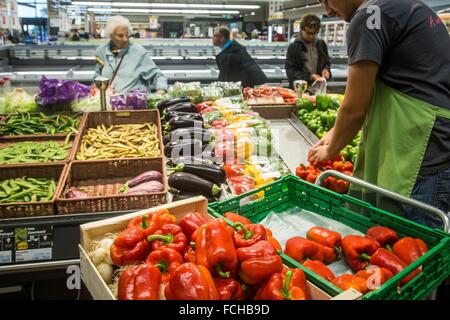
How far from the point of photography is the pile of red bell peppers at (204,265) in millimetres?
1267

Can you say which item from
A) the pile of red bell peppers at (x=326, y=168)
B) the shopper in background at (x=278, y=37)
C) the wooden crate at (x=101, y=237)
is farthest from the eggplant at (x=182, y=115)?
the shopper in background at (x=278, y=37)

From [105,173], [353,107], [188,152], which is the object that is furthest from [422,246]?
[105,173]

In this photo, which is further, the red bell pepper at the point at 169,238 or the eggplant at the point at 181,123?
the eggplant at the point at 181,123

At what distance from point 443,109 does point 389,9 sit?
1.80 ft

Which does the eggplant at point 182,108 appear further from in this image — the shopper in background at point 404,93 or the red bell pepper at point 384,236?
the red bell pepper at point 384,236

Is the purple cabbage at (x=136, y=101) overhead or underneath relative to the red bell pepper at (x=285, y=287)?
overhead

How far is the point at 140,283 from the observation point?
1310 millimetres

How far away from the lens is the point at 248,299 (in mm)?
1401

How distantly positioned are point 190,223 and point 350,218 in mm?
769

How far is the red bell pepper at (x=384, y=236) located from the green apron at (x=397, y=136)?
418 mm

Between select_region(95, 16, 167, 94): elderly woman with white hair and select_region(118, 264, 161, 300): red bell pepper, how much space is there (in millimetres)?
3942

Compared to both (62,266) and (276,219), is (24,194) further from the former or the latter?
(276,219)

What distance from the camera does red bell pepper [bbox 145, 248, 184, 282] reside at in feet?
4.64
